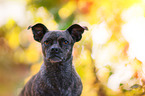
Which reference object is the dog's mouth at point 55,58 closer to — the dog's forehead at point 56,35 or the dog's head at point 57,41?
the dog's head at point 57,41

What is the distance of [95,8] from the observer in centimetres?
458

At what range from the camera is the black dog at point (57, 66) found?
8.40ft

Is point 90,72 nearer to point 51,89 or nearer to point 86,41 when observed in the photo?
point 86,41

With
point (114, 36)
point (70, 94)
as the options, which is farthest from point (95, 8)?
point (70, 94)

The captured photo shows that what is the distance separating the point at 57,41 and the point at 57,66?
34 cm

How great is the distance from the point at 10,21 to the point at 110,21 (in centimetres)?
228

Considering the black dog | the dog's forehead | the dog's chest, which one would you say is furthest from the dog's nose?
the dog's chest

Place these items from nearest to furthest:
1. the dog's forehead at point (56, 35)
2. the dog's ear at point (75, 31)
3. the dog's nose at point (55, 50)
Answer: the dog's nose at point (55, 50)
the dog's forehead at point (56, 35)
the dog's ear at point (75, 31)

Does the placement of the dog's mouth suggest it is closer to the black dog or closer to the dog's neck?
the black dog

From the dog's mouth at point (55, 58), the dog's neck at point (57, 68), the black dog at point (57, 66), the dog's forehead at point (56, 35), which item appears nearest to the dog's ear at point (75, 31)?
the black dog at point (57, 66)

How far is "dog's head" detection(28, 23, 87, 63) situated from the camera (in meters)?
2.52

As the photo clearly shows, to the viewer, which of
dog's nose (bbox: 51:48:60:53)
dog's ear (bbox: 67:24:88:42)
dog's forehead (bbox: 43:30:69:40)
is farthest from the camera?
dog's ear (bbox: 67:24:88:42)

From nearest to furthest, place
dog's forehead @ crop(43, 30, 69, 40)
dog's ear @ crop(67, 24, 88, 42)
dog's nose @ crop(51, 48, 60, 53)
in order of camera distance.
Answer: dog's nose @ crop(51, 48, 60, 53) → dog's forehead @ crop(43, 30, 69, 40) → dog's ear @ crop(67, 24, 88, 42)

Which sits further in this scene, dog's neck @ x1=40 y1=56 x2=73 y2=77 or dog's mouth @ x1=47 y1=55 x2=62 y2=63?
dog's neck @ x1=40 y1=56 x2=73 y2=77
